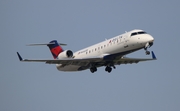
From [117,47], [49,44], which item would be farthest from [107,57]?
[49,44]

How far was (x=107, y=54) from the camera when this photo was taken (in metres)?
36.2

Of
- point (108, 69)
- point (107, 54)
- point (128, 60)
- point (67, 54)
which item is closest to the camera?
point (107, 54)

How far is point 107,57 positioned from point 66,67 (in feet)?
17.9

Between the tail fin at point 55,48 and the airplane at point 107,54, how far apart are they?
1.12 meters

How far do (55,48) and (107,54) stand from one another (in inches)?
322

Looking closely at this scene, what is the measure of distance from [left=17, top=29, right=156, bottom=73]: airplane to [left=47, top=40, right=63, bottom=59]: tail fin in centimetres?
112

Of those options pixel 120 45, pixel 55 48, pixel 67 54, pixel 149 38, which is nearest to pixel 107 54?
pixel 120 45

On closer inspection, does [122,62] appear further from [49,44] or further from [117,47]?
[49,44]

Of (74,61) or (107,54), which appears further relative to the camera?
(74,61)

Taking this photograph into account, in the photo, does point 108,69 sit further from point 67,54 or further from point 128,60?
point 67,54

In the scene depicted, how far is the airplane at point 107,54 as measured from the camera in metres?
34.8

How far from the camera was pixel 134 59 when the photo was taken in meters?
39.8

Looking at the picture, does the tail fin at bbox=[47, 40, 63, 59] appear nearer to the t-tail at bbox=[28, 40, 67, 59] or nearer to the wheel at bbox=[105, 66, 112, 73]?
the t-tail at bbox=[28, 40, 67, 59]

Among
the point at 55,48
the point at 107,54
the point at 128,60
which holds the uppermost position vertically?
the point at 55,48
